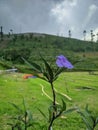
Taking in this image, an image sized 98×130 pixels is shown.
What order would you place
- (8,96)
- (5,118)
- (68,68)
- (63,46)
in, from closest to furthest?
(68,68), (5,118), (8,96), (63,46)

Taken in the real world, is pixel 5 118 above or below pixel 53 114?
below

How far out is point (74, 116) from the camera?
60.0 feet

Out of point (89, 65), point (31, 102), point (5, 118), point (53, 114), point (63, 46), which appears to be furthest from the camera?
point (63, 46)

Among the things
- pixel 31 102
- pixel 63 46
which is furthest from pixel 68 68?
pixel 63 46

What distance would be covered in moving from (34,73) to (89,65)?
349 ft

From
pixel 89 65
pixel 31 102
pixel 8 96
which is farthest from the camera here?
pixel 89 65

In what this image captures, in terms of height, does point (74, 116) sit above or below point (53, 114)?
below

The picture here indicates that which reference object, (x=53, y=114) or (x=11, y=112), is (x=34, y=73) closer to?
(x=53, y=114)

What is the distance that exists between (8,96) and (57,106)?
22.6 meters

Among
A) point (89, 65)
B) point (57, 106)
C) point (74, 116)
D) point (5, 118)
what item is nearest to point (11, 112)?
point (5, 118)

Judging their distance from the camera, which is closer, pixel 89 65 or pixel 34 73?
pixel 34 73

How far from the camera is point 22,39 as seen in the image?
605 feet

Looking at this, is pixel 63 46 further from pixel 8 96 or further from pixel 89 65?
pixel 8 96

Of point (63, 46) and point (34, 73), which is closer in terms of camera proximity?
point (34, 73)
